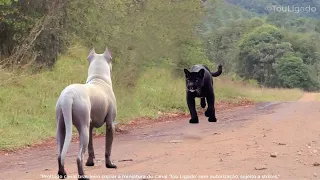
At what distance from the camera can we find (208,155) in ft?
29.3

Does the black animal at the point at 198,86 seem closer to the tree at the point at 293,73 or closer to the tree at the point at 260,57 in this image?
the tree at the point at 293,73

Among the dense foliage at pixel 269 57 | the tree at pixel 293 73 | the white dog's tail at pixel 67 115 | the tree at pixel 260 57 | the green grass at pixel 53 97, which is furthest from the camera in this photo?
the tree at pixel 260 57

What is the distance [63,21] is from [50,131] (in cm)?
709

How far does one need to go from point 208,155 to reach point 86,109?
10.6ft

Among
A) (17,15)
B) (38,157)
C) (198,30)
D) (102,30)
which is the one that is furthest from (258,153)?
(198,30)

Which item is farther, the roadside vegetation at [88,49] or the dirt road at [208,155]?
the roadside vegetation at [88,49]

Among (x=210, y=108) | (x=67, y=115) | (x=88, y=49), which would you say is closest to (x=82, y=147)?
(x=67, y=115)

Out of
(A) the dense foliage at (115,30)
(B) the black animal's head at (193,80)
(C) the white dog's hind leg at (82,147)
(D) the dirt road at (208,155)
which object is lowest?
(D) the dirt road at (208,155)

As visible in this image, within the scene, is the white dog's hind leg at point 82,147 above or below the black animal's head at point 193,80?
below

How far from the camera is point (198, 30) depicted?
25062 millimetres

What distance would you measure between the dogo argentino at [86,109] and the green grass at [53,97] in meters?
5.44

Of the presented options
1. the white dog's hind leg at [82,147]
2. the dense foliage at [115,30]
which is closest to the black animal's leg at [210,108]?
the white dog's hind leg at [82,147]

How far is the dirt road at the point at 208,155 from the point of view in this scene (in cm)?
757

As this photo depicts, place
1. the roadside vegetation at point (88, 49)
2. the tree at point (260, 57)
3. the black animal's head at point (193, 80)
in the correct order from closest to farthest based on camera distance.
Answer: the black animal's head at point (193, 80), the roadside vegetation at point (88, 49), the tree at point (260, 57)
